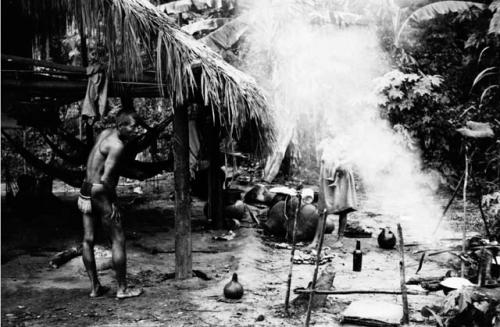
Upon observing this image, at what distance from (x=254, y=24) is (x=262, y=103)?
7.20m

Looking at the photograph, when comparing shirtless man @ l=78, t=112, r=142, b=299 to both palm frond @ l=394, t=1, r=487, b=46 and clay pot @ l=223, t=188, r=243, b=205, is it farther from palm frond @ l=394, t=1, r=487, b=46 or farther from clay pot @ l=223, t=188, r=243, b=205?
palm frond @ l=394, t=1, r=487, b=46

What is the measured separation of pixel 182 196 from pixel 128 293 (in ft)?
4.49

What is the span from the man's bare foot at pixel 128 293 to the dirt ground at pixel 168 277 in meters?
0.11

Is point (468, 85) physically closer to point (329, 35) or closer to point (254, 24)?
point (329, 35)

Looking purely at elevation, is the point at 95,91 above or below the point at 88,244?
above

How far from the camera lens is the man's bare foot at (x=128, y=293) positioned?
5707 mm

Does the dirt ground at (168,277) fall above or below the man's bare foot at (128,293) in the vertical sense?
below

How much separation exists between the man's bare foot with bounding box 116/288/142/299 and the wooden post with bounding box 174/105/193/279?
2.54 ft

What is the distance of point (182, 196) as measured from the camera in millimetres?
6516

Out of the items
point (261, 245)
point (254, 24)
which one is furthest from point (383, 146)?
point (261, 245)

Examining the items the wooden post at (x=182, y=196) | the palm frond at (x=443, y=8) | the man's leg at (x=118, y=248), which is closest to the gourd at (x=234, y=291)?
the wooden post at (x=182, y=196)

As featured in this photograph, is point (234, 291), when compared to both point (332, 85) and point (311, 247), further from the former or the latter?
point (332, 85)

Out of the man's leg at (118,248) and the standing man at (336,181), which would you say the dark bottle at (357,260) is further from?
the man's leg at (118,248)

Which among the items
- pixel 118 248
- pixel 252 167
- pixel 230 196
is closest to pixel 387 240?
pixel 230 196
